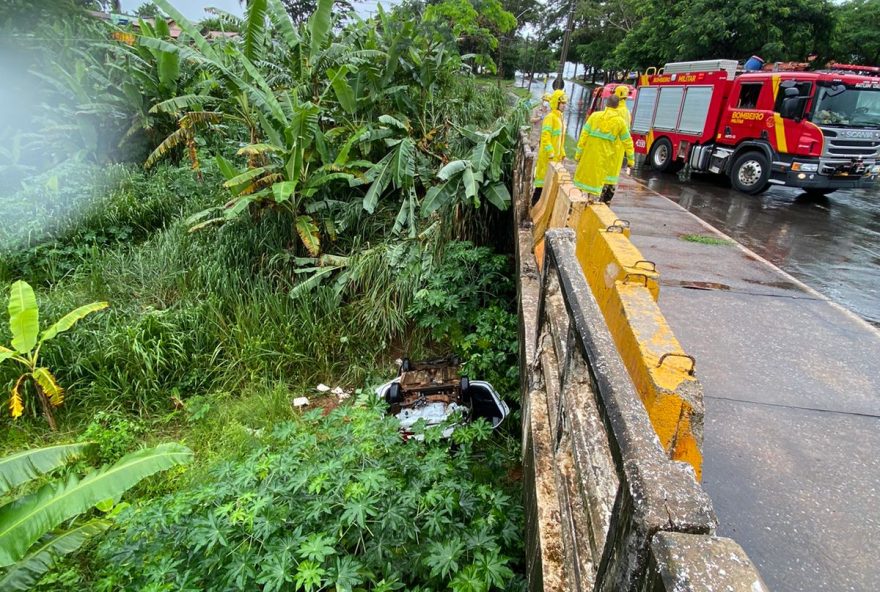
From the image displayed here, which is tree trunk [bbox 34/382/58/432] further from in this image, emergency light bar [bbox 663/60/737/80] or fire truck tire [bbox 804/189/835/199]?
fire truck tire [bbox 804/189/835/199]

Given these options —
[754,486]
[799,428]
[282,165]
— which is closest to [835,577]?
[754,486]

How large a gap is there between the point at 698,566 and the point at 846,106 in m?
12.4

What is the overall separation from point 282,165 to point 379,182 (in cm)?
137

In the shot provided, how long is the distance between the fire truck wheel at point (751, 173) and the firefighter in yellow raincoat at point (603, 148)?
623cm

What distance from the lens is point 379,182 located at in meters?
7.49

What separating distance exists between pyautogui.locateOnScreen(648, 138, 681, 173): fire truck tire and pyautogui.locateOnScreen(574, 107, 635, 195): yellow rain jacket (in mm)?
8315

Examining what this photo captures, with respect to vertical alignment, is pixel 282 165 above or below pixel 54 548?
above

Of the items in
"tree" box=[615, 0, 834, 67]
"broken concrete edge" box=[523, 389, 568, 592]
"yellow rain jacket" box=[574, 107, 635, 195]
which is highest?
"tree" box=[615, 0, 834, 67]

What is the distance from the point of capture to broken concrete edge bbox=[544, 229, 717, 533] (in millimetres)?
1021

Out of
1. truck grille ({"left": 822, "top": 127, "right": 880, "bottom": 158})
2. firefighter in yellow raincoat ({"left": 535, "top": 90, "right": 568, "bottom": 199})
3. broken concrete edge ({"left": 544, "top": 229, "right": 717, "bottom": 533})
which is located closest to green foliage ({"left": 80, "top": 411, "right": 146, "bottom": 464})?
broken concrete edge ({"left": 544, "top": 229, "right": 717, "bottom": 533})

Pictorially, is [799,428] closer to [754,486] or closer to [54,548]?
[754,486]

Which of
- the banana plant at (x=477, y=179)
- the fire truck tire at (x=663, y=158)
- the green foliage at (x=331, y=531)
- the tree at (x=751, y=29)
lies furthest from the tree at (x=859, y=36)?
the green foliage at (x=331, y=531)

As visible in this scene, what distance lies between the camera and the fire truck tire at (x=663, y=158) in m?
13.8

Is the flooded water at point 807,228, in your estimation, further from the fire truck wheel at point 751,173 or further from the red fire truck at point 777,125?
the red fire truck at point 777,125
